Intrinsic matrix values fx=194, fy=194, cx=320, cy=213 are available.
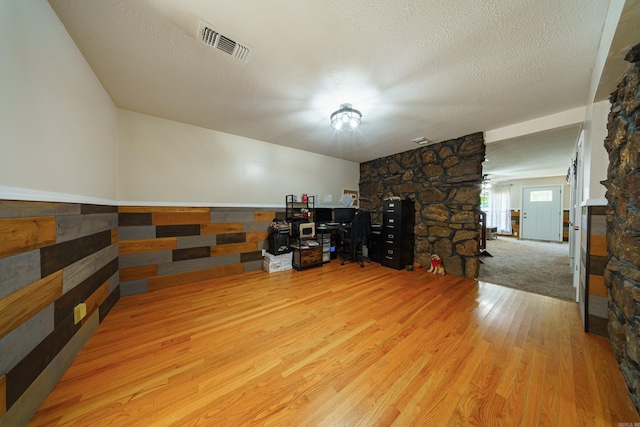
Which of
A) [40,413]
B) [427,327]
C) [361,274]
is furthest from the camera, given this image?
[361,274]

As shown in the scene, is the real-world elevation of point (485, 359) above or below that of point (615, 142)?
below

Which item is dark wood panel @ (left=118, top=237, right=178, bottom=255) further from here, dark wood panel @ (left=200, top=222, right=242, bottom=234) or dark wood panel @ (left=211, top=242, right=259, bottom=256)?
dark wood panel @ (left=211, top=242, right=259, bottom=256)

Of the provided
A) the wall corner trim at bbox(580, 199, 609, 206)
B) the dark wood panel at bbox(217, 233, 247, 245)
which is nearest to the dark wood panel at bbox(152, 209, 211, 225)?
the dark wood panel at bbox(217, 233, 247, 245)

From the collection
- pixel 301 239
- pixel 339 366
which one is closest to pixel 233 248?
pixel 301 239

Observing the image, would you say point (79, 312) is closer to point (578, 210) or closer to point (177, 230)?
point (177, 230)

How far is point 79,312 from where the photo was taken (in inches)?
57.4

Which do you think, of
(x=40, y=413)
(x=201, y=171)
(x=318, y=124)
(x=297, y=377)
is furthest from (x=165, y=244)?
(x=318, y=124)

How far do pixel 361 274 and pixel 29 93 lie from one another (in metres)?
3.64

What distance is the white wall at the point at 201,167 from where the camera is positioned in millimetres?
2521

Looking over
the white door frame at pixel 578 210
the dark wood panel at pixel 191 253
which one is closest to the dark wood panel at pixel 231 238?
the dark wood panel at pixel 191 253

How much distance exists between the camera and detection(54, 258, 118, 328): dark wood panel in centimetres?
126

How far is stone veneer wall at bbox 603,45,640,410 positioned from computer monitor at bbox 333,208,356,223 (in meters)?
3.35

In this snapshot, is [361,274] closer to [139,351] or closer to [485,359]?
[485,359]

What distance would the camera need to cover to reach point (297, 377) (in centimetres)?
129
